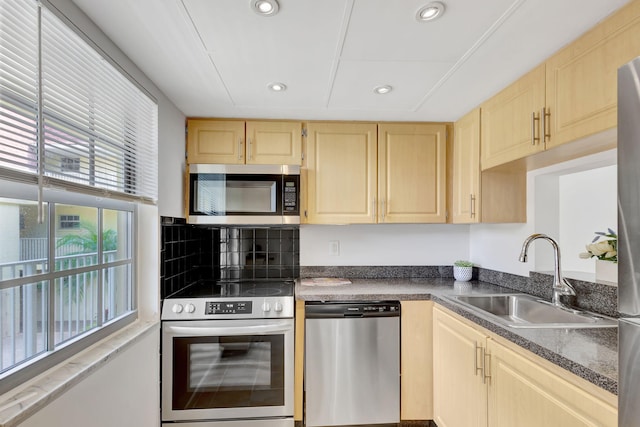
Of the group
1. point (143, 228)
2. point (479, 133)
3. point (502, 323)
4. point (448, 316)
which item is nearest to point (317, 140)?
point (479, 133)

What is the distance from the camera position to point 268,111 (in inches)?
86.7

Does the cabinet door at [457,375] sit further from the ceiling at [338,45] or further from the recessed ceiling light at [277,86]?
the recessed ceiling light at [277,86]

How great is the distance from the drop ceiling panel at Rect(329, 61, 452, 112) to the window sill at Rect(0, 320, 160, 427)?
1.66 metres

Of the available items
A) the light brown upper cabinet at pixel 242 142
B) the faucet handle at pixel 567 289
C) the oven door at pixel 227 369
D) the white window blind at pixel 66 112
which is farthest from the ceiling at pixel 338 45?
the oven door at pixel 227 369

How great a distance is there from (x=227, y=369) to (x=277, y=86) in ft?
5.52

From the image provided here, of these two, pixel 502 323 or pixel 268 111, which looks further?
pixel 268 111

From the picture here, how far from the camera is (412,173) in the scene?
2.40 metres

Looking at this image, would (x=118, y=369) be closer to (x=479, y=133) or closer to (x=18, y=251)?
(x=18, y=251)

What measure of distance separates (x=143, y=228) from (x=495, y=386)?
6.34 ft

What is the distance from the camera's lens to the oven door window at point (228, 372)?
195 cm

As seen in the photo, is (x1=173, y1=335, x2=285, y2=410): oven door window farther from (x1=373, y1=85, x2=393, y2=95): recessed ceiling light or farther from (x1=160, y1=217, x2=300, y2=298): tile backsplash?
(x1=373, y1=85, x2=393, y2=95): recessed ceiling light

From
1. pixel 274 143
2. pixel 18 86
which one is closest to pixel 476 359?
pixel 274 143

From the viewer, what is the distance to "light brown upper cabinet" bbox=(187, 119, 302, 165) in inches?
91.0

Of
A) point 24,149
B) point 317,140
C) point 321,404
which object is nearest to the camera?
point 24,149
